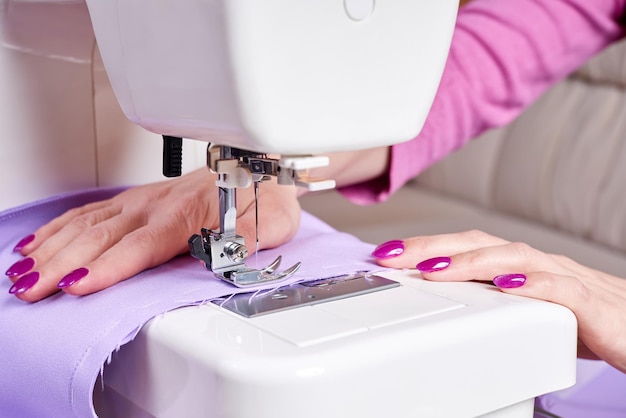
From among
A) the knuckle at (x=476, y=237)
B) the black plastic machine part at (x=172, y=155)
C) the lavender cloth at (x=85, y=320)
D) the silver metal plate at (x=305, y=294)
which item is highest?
the black plastic machine part at (x=172, y=155)

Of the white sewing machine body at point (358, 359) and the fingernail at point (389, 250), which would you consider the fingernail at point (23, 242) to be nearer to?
the white sewing machine body at point (358, 359)

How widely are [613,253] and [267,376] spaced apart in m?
1.43

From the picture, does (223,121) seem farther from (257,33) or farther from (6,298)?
(6,298)

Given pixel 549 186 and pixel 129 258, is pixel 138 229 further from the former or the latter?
pixel 549 186

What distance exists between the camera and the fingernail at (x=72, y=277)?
62 centimetres

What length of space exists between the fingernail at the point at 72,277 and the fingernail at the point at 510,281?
0.30m

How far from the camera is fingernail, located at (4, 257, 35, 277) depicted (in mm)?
682

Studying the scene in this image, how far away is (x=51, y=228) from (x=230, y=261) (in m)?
0.20

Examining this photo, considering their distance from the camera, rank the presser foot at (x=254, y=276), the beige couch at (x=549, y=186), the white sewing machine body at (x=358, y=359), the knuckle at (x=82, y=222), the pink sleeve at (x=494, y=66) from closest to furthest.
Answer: the white sewing machine body at (x=358, y=359) < the presser foot at (x=254, y=276) < the knuckle at (x=82, y=222) < the pink sleeve at (x=494, y=66) < the beige couch at (x=549, y=186)

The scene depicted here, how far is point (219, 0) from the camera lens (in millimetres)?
491

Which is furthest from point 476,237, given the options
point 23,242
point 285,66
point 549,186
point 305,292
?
point 549,186

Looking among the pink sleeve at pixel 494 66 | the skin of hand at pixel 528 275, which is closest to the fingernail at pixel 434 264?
the skin of hand at pixel 528 275

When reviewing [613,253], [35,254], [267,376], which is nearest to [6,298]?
[35,254]

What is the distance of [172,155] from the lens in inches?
25.4
